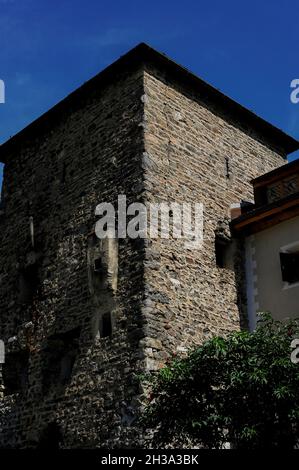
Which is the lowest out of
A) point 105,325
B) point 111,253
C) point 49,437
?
point 49,437

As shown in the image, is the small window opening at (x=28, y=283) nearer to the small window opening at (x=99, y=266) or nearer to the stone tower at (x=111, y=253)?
the stone tower at (x=111, y=253)

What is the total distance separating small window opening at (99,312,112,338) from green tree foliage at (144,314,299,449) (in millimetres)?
1870

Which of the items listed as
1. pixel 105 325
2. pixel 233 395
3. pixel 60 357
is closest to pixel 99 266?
pixel 105 325

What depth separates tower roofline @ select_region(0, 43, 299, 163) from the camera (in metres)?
13.2

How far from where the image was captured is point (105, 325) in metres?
11.5

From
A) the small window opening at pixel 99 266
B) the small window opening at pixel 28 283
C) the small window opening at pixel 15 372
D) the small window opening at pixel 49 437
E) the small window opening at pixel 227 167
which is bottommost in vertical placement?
the small window opening at pixel 49 437

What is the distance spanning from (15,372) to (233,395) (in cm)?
581

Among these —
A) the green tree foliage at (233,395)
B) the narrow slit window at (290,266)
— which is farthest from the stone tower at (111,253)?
the narrow slit window at (290,266)

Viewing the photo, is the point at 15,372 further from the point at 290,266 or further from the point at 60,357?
the point at 290,266

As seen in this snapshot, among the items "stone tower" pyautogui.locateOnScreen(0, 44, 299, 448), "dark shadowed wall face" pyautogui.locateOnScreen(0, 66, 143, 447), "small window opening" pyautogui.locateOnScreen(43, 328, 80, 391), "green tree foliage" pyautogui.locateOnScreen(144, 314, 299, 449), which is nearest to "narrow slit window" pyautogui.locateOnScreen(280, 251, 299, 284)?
"stone tower" pyautogui.locateOnScreen(0, 44, 299, 448)

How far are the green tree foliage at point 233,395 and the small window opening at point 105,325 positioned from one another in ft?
6.13

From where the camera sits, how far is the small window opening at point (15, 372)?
13086mm

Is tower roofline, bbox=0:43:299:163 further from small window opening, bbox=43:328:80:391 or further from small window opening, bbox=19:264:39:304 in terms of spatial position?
small window opening, bbox=43:328:80:391
